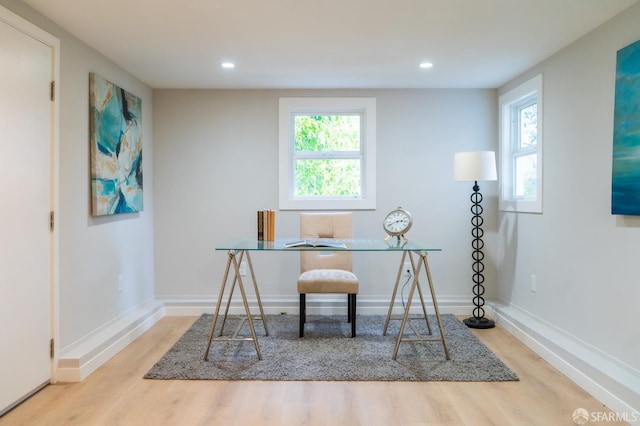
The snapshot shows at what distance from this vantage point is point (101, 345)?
107 inches

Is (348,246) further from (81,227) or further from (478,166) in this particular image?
(81,227)

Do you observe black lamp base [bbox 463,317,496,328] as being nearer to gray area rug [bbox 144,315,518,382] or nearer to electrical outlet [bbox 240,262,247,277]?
gray area rug [bbox 144,315,518,382]

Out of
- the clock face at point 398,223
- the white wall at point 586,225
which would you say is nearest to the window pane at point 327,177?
the clock face at point 398,223

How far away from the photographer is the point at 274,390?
2.34 m

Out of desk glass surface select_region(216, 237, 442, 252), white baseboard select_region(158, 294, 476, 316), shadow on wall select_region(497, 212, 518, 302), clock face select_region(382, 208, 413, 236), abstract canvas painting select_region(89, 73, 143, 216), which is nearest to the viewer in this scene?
desk glass surface select_region(216, 237, 442, 252)

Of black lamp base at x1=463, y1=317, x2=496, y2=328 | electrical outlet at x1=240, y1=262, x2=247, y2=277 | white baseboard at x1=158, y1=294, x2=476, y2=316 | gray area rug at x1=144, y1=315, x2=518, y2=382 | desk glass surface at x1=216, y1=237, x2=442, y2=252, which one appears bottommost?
gray area rug at x1=144, y1=315, x2=518, y2=382

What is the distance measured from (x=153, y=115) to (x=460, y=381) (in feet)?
11.7

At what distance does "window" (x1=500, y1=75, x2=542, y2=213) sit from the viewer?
10.5 feet

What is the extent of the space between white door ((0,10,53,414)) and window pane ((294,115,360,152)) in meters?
2.21

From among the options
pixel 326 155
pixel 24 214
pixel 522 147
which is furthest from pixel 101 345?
pixel 522 147

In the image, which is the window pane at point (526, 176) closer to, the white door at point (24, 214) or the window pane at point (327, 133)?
the window pane at point (327, 133)

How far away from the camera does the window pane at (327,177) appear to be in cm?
405

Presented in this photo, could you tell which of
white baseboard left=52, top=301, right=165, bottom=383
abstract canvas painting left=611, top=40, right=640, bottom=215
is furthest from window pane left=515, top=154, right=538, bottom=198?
white baseboard left=52, top=301, right=165, bottom=383

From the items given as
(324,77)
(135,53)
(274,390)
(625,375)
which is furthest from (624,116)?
(135,53)
